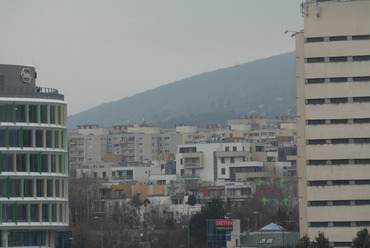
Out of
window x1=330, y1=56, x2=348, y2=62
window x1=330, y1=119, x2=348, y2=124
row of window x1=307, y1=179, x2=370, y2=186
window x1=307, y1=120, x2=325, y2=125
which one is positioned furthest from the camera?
window x1=307, y1=120, x2=325, y2=125

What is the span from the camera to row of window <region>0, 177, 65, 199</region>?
→ 137875mm

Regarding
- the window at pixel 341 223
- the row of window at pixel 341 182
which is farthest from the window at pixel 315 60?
the window at pixel 341 223

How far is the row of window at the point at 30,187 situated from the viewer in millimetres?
137875

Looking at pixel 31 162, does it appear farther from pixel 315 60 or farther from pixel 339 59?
pixel 339 59

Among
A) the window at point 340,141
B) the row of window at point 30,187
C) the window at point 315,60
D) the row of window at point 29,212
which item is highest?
the window at point 315,60

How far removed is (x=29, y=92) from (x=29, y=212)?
11.8 metres

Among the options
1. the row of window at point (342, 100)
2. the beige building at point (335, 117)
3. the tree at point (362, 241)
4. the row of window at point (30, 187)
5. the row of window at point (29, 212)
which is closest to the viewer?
the row of window at point (29, 212)

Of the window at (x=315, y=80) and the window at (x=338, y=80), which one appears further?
the window at (x=315, y=80)

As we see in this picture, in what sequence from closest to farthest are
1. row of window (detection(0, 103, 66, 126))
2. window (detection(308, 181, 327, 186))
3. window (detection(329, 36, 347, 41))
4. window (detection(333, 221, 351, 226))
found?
row of window (detection(0, 103, 66, 126)), window (detection(333, 221, 351, 226)), window (detection(308, 181, 327, 186)), window (detection(329, 36, 347, 41))

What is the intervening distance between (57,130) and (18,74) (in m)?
7.06

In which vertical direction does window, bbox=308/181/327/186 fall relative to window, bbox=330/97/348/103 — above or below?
below

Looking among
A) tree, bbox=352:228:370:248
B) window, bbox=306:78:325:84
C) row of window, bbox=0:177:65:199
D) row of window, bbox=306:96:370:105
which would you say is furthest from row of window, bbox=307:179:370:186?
row of window, bbox=0:177:65:199

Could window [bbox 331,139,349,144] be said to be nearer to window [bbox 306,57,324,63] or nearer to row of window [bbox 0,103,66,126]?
window [bbox 306,57,324,63]

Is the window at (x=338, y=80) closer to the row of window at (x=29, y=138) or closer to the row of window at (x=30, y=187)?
the row of window at (x=29, y=138)
